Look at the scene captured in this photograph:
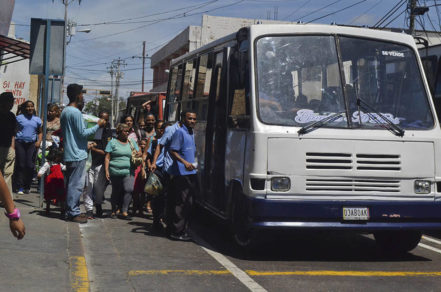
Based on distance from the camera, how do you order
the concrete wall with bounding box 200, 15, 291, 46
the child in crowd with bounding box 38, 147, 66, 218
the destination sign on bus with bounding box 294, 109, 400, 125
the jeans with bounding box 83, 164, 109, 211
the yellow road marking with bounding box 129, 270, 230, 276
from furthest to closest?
the concrete wall with bounding box 200, 15, 291, 46, the jeans with bounding box 83, 164, 109, 211, the child in crowd with bounding box 38, 147, 66, 218, the destination sign on bus with bounding box 294, 109, 400, 125, the yellow road marking with bounding box 129, 270, 230, 276

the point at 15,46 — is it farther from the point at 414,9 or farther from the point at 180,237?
the point at 414,9

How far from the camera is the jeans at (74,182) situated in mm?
10203

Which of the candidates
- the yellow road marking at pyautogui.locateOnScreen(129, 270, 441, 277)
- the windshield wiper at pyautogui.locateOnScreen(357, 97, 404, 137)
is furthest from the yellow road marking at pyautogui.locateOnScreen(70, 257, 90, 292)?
the windshield wiper at pyautogui.locateOnScreen(357, 97, 404, 137)

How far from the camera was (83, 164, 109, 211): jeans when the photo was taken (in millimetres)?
11172

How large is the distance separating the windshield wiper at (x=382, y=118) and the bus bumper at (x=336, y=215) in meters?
0.83

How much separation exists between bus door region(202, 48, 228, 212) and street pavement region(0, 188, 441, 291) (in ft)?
2.12

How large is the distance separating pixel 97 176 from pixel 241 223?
373cm

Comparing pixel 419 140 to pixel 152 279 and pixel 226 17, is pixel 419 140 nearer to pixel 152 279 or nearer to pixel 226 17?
pixel 152 279

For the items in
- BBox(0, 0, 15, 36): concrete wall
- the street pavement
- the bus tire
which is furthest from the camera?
BBox(0, 0, 15, 36): concrete wall

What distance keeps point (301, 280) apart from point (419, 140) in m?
2.38

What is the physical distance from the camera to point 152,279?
677 centimetres

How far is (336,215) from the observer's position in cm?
785

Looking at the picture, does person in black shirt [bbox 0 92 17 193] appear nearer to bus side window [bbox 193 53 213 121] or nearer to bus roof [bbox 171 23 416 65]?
bus side window [bbox 193 53 213 121]

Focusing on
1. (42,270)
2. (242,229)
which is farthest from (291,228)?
(42,270)
